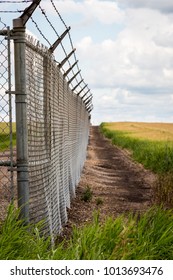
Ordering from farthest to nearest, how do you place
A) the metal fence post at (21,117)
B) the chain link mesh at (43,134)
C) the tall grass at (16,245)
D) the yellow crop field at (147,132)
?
→ the yellow crop field at (147,132) < the chain link mesh at (43,134) < the metal fence post at (21,117) < the tall grass at (16,245)

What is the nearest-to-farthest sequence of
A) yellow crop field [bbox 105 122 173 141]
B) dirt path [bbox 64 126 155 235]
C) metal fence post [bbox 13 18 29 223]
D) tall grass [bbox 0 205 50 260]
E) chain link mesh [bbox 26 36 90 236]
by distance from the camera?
tall grass [bbox 0 205 50 260]
metal fence post [bbox 13 18 29 223]
chain link mesh [bbox 26 36 90 236]
dirt path [bbox 64 126 155 235]
yellow crop field [bbox 105 122 173 141]

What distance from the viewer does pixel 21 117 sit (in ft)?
19.3

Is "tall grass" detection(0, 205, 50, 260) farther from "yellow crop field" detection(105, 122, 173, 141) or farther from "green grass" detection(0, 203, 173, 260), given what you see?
"yellow crop field" detection(105, 122, 173, 141)

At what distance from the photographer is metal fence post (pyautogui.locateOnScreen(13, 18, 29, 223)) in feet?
19.3

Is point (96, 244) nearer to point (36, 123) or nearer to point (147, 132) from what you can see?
point (36, 123)

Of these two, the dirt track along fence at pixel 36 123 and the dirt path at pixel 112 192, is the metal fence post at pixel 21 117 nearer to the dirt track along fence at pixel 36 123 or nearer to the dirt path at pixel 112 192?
the dirt track along fence at pixel 36 123

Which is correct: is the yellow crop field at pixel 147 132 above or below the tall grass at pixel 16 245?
below

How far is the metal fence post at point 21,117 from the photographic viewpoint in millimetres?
5875

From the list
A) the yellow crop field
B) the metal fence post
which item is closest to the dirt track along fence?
the metal fence post

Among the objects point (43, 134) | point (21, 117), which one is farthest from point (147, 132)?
point (21, 117)

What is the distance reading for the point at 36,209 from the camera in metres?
6.35

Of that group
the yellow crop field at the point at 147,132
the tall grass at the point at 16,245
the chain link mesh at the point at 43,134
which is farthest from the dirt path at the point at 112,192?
the yellow crop field at the point at 147,132

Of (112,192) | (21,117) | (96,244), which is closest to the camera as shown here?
(96,244)
